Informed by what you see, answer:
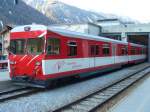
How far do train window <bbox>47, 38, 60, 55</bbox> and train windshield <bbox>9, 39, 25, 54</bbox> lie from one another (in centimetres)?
135

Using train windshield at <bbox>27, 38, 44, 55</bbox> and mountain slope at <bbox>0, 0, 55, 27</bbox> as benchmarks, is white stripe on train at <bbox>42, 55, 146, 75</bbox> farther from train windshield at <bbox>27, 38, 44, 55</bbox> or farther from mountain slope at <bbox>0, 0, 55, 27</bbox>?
mountain slope at <bbox>0, 0, 55, 27</bbox>

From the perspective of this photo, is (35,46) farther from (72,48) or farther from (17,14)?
(17,14)

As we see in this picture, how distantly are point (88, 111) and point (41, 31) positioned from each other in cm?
565

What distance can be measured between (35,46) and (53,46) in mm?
812

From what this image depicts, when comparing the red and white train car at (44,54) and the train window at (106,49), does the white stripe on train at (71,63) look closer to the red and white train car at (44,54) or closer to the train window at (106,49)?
the red and white train car at (44,54)

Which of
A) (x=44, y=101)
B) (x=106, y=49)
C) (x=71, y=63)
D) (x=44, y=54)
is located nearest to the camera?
(x=44, y=101)

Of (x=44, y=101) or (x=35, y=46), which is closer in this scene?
(x=44, y=101)

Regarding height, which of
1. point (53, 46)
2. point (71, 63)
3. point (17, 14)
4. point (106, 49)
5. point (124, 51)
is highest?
point (17, 14)

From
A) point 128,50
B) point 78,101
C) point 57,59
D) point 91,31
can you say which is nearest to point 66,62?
point 57,59

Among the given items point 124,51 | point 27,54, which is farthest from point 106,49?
point 27,54

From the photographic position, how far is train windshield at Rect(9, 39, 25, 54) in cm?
1484

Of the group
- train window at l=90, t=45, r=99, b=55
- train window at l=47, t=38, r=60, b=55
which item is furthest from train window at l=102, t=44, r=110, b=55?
train window at l=47, t=38, r=60, b=55

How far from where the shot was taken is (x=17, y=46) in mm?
15078

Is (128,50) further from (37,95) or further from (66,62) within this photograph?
(37,95)
